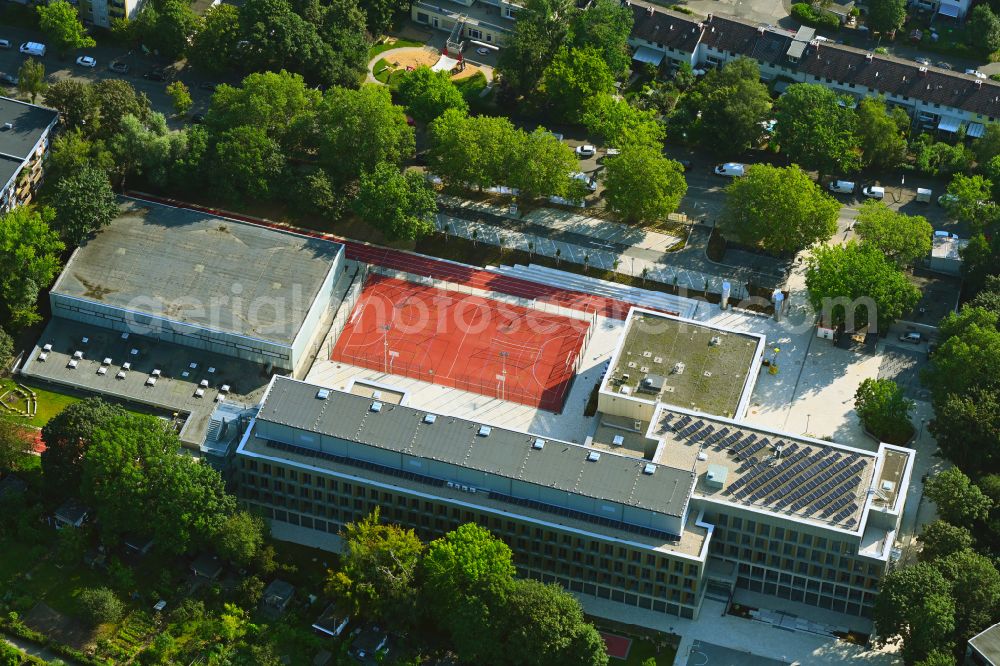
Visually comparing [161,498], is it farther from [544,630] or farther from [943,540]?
→ [943,540]

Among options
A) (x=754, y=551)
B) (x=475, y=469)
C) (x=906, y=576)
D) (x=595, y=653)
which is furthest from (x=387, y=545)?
(x=906, y=576)

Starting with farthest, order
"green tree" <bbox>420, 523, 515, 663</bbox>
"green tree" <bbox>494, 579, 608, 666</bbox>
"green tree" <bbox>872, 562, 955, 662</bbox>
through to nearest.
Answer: "green tree" <bbox>420, 523, 515, 663</bbox>, "green tree" <bbox>494, 579, 608, 666</bbox>, "green tree" <bbox>872, 562, 955, 662</bbox>

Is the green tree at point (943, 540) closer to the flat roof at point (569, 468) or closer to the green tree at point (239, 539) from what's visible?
the flat roof at point (569, 468)

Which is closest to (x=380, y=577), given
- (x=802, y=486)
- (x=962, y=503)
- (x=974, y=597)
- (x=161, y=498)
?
(x=161, y=498)

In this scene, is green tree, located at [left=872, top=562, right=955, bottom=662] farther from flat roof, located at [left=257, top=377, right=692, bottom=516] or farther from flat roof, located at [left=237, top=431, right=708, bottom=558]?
flat roof, located at [left=257, top=377, right=692, bottom=516]

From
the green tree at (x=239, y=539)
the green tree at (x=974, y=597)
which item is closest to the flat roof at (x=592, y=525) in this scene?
the green tree at (x=239, y=539)

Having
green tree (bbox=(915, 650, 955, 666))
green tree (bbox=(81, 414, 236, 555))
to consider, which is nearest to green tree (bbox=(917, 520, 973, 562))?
green tree (bbox=(915, 650, 955, 666))

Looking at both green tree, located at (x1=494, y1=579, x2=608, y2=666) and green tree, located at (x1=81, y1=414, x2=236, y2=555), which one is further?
green tree, located at (x1=81, y1=414, x2=236, y2=555)
